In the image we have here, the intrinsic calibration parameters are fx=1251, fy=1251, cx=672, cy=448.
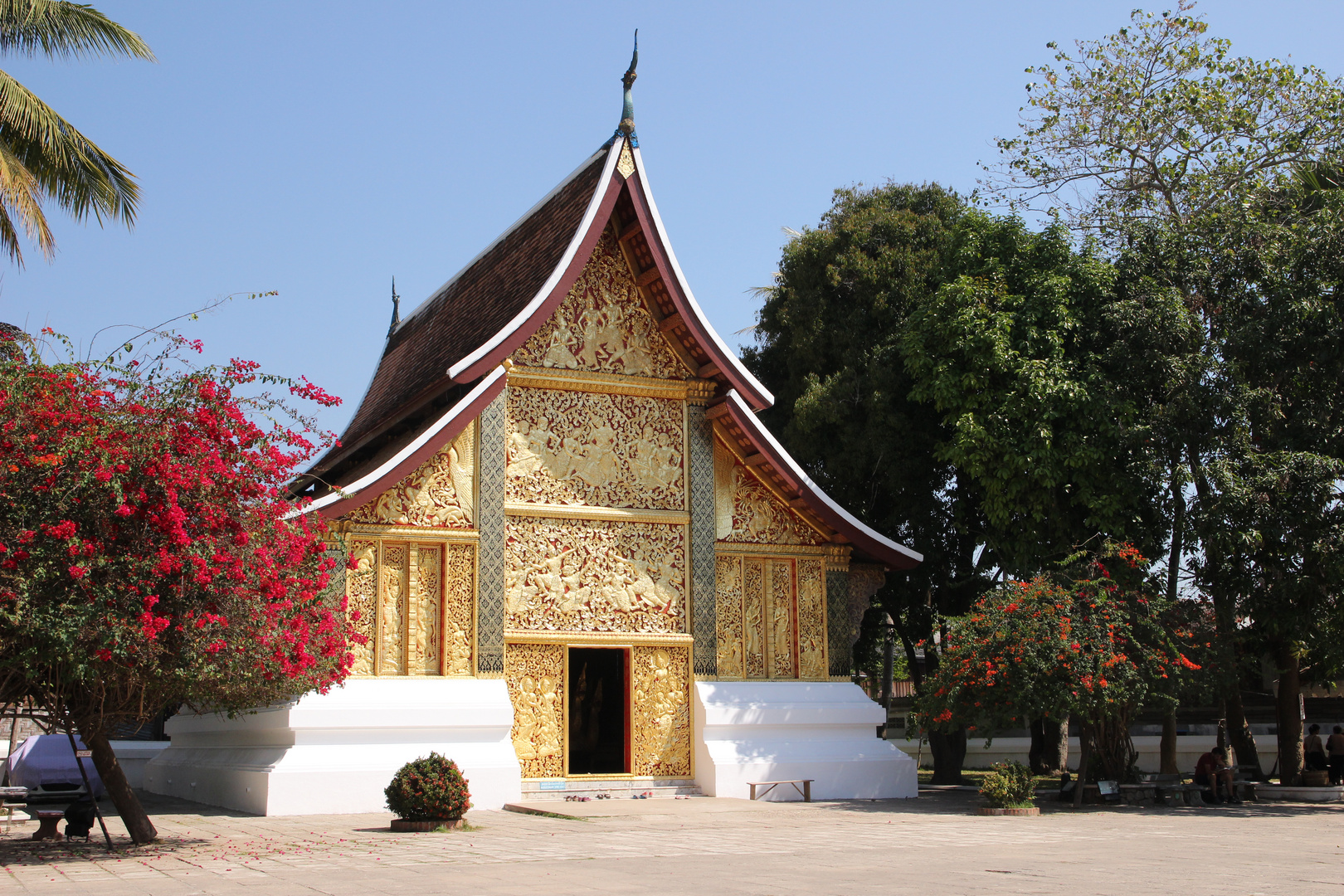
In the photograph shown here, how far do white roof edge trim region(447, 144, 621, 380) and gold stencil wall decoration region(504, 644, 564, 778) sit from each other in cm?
348

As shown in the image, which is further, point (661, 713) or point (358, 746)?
point (661, 713)

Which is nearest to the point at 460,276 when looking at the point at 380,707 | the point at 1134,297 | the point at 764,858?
the point at 380,707

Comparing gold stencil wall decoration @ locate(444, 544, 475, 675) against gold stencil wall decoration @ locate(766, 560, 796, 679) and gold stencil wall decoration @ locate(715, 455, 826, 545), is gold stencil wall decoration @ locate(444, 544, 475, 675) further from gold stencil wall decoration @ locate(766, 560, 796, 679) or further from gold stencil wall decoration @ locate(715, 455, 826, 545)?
gold stencil wall decoration @ locate(766, 560, 796, 679)

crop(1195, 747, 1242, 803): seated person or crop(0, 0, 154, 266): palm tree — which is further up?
crop(0, 0, 154, 266): palm tree

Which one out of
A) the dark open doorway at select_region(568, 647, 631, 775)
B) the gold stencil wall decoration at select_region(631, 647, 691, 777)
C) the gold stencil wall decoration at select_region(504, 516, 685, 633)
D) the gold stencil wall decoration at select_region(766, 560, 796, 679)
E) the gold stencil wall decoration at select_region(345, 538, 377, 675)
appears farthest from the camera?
the dark open doorway at select_region(568, 647, 631, 775)

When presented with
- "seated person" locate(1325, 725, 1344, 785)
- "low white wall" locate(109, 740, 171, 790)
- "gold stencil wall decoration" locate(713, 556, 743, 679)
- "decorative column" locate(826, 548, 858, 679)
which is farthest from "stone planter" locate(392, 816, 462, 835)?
"seated person" locate(1325, 725, 1344, 785)

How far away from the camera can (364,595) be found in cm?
1455

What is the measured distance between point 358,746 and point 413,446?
135 inches

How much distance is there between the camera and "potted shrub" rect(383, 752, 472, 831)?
11.3m

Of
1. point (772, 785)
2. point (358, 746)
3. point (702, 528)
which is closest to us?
point (358, 746)

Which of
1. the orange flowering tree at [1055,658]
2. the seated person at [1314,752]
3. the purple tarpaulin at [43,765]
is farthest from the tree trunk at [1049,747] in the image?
the purple tarpaulin at [43,765]

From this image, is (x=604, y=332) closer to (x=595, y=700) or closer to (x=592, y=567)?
(x=592, y=567)

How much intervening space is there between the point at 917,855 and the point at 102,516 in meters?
6.67

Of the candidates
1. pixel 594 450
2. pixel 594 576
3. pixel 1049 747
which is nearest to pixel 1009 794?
pixel 594 576
